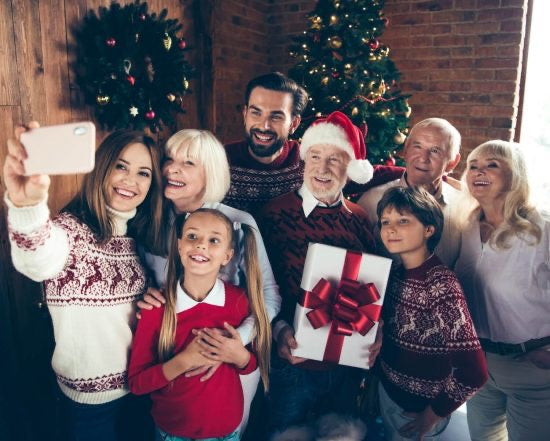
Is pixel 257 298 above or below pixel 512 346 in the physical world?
above

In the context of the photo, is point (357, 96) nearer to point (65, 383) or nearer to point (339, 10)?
point (339, 10)

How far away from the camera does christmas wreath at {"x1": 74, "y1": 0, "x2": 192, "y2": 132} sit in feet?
9.00

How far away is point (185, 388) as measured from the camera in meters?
1.59

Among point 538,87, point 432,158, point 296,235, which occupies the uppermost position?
point 538,87

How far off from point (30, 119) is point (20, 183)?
5.15 ft

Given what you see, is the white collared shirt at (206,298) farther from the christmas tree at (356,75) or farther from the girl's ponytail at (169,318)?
the christmas tree at (356,75)

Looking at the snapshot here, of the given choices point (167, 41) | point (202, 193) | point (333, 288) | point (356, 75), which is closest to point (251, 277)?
point (333, 288)

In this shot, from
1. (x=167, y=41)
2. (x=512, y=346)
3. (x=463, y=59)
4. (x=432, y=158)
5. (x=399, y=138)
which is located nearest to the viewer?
(x=512, y=346)

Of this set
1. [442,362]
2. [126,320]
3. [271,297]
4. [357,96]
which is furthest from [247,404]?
[357,96]

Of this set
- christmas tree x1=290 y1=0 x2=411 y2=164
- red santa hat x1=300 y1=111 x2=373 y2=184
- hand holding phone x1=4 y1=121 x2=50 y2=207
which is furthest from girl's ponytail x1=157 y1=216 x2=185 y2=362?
christmas tree x1=290 y1=0 x2=411 y2=164

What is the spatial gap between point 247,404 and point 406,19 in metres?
3.54

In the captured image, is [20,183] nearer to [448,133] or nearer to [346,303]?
[346,303]

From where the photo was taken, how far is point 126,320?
1.62 m

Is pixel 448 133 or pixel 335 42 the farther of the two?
pixel 335 42
